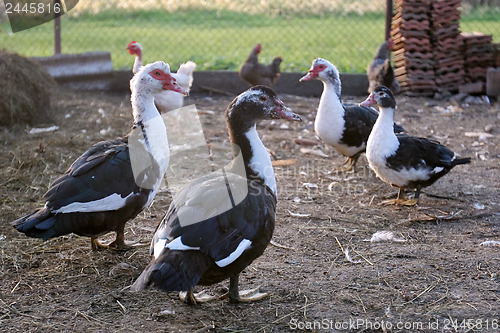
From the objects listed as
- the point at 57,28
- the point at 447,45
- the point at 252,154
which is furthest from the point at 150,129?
the point at 447,45

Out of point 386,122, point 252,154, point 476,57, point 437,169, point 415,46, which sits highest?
point 252,154

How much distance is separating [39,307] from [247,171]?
4.49 feet

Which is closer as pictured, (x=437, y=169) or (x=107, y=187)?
(x=107, y=187)

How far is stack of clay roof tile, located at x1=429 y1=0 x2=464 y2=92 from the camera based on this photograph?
28.3ft

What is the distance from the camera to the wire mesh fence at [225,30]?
1030cm

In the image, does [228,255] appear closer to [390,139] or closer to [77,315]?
[77,315]

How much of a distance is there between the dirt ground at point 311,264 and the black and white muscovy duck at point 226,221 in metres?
0.30

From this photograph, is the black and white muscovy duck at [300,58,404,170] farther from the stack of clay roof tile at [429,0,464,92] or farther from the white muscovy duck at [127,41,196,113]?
the stack of clay roof tile at [429,0,464,92]

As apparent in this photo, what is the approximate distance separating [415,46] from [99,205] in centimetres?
645

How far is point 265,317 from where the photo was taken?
10.2 feet

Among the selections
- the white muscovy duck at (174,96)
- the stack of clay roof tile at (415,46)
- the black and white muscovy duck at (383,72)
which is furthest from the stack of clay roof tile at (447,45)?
the white muscovy duck at (174,96)

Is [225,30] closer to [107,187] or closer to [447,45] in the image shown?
[447,45]

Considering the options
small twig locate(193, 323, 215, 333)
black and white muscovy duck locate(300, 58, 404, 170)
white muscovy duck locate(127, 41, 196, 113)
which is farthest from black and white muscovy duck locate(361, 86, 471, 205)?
white muscovy duck locate(127, 41, 196, 113)

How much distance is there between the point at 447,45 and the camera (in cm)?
865
